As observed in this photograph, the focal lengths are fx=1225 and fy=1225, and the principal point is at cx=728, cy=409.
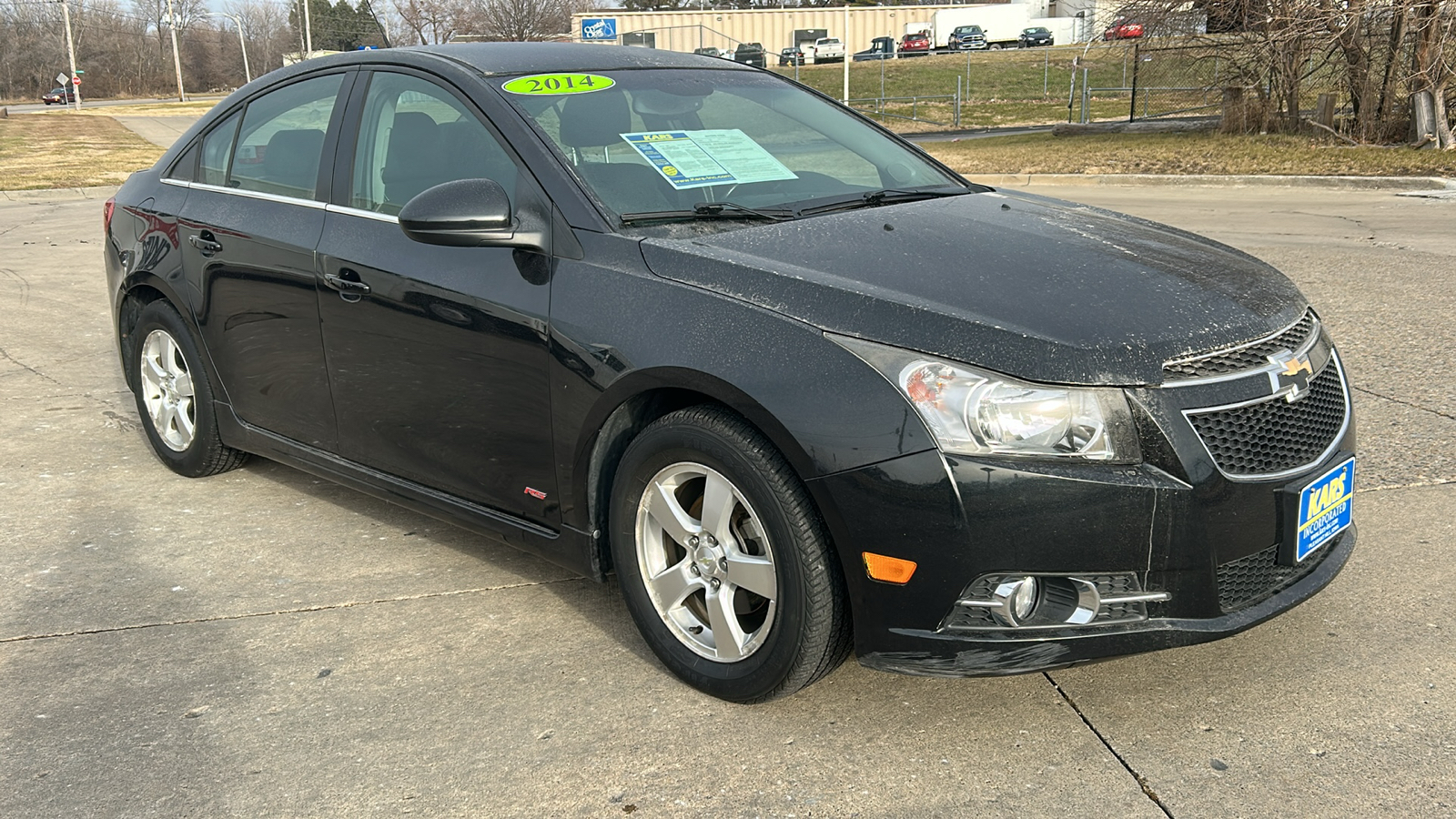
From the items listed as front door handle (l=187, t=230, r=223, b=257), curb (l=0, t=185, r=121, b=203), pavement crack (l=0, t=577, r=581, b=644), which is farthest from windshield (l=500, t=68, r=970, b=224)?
curb (l=0, t=185, r=121, b=203)

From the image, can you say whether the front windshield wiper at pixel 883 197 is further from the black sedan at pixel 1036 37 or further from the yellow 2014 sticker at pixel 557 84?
the black sedan at pixel 1036 37

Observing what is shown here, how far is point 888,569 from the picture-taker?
2.78m

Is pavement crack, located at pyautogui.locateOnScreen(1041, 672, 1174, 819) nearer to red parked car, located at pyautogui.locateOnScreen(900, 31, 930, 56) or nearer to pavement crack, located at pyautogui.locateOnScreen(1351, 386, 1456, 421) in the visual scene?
A: pavement crack, located at pyautogui.locateOnScreen(1351, 386, 1456, 421)

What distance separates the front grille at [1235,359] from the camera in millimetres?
2760

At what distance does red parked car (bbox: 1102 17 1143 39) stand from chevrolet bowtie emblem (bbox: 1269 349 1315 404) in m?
17.2

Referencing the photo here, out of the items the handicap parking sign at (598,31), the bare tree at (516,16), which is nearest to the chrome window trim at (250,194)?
the handicap parking sign at (598,31)

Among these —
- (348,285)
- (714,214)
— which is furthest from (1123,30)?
(348,285)

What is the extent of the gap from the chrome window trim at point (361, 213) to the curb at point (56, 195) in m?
16.5

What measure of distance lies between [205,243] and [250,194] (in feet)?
0.97

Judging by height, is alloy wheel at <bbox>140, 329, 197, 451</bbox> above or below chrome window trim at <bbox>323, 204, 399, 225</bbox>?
below

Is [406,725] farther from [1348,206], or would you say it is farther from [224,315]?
[1348,206]

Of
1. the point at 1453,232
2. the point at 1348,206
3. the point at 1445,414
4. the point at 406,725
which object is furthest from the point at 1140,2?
the point at 406,725

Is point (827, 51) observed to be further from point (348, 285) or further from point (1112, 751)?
point (1112, 751)

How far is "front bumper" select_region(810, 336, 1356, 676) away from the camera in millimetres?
2658
